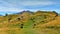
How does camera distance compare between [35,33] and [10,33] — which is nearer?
[35,33]

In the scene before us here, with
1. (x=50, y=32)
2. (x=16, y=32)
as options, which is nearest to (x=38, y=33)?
(x=50, y=32)

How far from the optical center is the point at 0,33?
14375cm

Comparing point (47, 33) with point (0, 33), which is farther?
point (0, 33)

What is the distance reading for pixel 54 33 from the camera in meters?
134

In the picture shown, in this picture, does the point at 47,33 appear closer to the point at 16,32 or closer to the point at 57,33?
the point at 57,33

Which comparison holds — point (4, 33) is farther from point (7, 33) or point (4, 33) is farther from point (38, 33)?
point (38, 33)

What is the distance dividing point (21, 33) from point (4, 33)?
16.5 m

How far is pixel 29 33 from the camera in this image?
136m

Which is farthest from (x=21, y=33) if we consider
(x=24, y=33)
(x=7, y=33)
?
(x=7, y=33)

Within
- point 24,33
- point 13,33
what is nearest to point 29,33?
point 24,33

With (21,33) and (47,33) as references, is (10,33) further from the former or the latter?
(47,33)

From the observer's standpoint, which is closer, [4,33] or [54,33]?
[54,33]

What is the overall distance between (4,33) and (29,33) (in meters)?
23.5

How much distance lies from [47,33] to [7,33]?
3416 cm
